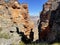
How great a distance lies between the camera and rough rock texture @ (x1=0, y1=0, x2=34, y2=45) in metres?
33.0

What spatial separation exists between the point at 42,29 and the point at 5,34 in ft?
98.2

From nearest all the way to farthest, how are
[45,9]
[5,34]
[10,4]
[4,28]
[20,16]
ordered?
[5,34]
[4,28]
[10,4]
[20,16]
[45,9]

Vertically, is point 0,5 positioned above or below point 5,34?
above

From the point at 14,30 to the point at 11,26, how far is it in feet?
7.32

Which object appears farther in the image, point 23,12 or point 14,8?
point 23,12

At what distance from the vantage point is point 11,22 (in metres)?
43.8

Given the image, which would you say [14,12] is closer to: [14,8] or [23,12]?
[14,8]

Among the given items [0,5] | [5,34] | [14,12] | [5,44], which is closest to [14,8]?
[14,12]

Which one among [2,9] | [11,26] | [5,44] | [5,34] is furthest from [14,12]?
[5,44]

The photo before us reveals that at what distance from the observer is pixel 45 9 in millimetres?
68188

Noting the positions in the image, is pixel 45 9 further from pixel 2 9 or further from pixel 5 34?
pixel 5 34

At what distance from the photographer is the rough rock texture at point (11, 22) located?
3302 cm

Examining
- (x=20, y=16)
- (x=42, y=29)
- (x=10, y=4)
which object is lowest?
(x=42, y=29)

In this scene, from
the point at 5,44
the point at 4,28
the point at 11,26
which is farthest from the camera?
the point at 11,26
